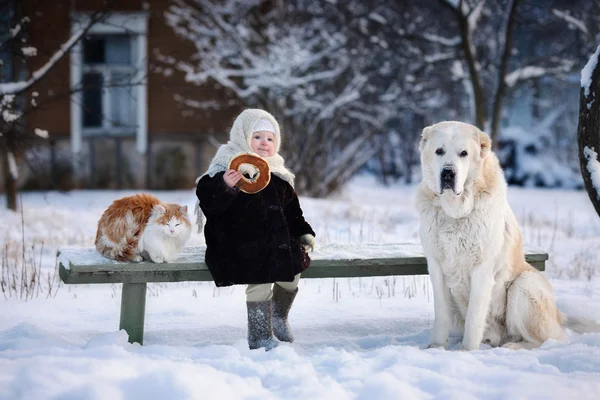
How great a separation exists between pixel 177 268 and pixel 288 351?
2.55 feet

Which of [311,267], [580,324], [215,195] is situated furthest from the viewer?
[580,324]

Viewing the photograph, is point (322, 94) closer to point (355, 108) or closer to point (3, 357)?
point (355, 108)

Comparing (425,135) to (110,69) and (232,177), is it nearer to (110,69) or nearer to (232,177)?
(232,177)

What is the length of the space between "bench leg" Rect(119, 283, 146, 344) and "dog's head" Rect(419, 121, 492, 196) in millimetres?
1736

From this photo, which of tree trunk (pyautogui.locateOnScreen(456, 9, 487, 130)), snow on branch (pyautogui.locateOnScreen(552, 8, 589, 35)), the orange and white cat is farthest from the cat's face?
snow on branch (pyautogui.locateOnScreen(552, 8, 589, 35))

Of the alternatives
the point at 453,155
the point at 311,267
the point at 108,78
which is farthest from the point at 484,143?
the point at 108,78

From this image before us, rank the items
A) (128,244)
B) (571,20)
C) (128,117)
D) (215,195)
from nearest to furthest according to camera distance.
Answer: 1. (215,195)
2. (128,244)
3. (571,20)
4. (128,117)

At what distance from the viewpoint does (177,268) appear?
3740mm

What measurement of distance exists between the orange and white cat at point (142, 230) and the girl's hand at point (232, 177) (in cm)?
43

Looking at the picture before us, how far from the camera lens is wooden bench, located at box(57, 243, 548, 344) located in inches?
145

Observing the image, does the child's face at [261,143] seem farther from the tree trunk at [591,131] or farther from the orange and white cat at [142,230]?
the tree trunk at [591,131]

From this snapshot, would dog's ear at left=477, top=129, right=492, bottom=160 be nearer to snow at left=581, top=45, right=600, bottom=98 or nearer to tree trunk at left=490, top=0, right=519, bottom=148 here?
snow at left=581, top=45, right=600, bottom=98

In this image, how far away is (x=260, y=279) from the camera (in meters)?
3.63

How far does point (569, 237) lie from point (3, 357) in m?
6.85
